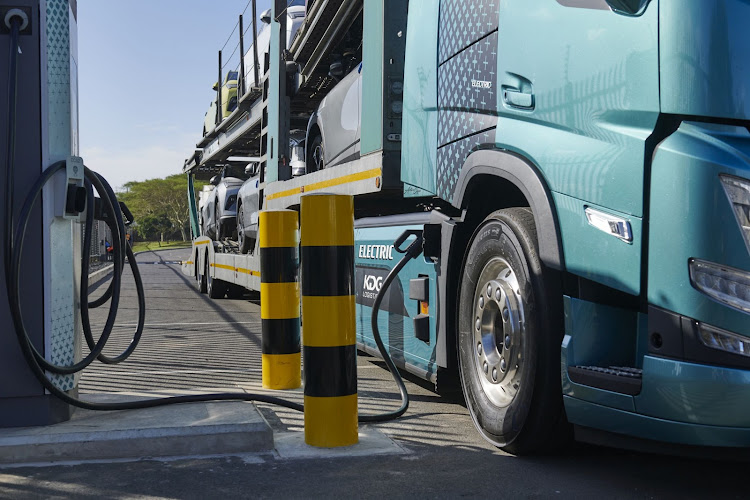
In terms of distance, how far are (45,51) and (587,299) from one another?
269 centimetres

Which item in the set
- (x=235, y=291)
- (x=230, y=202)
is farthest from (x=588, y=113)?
(x=235, y=291)

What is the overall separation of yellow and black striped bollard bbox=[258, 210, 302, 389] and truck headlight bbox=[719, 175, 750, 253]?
10.1 ft

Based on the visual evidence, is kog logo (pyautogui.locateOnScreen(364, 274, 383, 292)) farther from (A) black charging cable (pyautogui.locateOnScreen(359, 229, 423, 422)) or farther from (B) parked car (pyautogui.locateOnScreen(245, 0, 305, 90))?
(B) parked car (pyautogui.locateOnScreen(245, 0, 305, 90))

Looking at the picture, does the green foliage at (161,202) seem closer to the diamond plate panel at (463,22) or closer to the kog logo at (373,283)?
the kog logo at (373,283)

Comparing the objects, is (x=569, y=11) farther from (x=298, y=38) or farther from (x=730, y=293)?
(x=298, y=38)

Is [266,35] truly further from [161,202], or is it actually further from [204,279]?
[161,202]

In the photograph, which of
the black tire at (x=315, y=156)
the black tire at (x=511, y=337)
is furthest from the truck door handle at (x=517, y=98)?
the black tire at (x=315, y=156)

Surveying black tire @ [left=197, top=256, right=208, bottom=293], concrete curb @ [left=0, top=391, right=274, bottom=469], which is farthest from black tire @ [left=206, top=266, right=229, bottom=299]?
concrete curb @ [left=0, top=391, right=274, bottom=469]

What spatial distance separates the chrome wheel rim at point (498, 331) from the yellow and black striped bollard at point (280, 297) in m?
1.69

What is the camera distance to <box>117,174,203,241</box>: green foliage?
8950 centimetres

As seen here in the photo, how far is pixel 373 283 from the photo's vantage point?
590cm

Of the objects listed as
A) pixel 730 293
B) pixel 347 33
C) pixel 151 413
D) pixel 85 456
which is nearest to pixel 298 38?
pixel 347 33

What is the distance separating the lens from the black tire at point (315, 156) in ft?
24.3

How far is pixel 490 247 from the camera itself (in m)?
3.77
